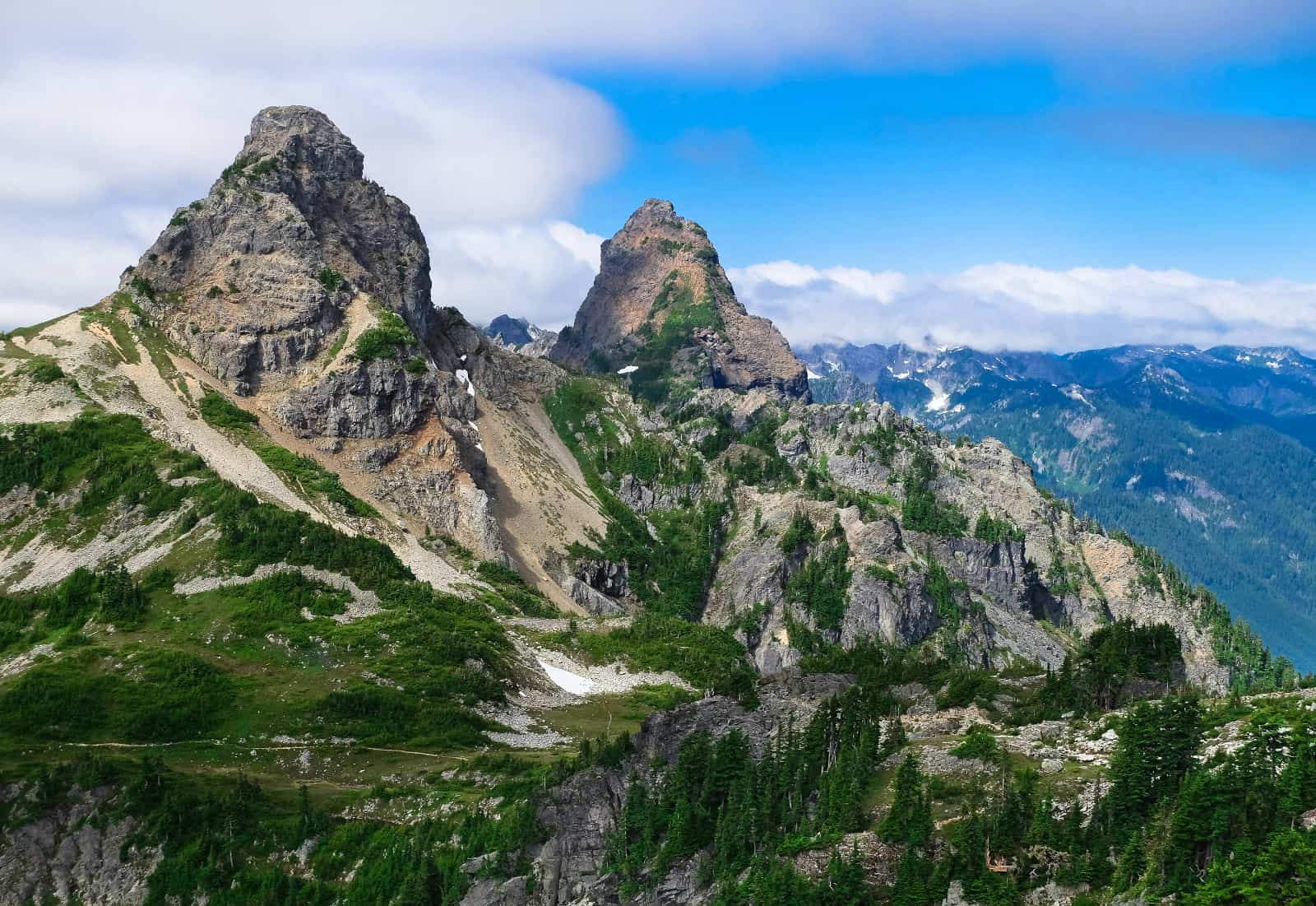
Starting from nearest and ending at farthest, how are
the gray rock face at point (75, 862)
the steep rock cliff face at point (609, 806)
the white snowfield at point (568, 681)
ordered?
1. the steep rock cliff face at point (609, 806)
2. the gray rock face at point (75, 862)
3. the white snowfield at point (568, 681)

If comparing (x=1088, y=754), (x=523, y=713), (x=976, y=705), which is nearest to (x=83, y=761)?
(x=523, y=713)

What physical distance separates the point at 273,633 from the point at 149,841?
59527mm

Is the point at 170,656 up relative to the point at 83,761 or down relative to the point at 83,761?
up

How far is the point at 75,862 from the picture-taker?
102188 mm

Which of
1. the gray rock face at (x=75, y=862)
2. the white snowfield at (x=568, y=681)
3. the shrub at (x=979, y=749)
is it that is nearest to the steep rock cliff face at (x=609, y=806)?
the shrub at (x=979, y=749)

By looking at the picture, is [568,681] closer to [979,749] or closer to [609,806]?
[609,806]

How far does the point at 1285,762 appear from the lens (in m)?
61.0

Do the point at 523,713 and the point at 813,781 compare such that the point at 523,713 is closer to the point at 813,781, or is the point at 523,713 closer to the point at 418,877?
the point at 418,877

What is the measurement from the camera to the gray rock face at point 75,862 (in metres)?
99.6

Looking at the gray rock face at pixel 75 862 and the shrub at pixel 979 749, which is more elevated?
the shrub at pixel 979 749

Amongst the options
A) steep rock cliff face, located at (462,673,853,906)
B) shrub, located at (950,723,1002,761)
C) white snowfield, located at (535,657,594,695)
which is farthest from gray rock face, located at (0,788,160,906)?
white snowfield, located at (535,657,594,695)

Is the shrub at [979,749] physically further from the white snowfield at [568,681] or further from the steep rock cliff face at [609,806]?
the white snowfield at [568,681]

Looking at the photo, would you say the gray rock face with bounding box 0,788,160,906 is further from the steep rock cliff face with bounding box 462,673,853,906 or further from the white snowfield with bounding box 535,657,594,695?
the white snowfield with bounding box 535,657,594,695

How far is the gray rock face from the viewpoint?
327ft
